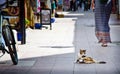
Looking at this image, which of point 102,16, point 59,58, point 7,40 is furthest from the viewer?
point 102,16

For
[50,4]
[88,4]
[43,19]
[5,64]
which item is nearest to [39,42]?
[5,64]

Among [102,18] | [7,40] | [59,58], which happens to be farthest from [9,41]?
[102,18]

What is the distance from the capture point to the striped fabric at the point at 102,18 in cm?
1274

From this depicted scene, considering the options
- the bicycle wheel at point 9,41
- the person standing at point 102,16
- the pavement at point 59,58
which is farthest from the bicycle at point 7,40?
the person standing at point 102,16

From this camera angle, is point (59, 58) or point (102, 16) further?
point (102, 16)

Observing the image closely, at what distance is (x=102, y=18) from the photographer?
12.8m

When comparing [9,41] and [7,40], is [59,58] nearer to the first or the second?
[9,41]

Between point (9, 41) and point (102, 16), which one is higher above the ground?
point (102, 16)

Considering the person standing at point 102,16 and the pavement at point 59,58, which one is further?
the person standing at point 102,16

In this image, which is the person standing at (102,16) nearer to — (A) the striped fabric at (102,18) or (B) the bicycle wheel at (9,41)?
(A) the striped fabric at (102,18)

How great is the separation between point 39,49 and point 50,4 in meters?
14.4

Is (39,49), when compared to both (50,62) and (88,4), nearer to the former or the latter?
(50,62)

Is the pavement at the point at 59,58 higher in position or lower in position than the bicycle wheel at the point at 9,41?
lower

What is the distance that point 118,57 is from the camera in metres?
10.4
